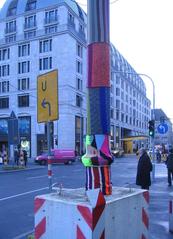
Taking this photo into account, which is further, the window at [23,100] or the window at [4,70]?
the window at [4,70]

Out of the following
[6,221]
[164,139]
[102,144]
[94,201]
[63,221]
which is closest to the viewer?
[94,201]

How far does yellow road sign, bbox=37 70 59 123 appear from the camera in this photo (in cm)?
686

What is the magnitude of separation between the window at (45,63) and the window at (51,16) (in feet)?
20.0

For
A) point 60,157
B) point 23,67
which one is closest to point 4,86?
point 23,67

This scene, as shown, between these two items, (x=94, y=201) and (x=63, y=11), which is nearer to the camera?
(x=94, y=201)

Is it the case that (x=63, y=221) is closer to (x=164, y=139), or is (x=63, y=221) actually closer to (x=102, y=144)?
(x=102, y=144)

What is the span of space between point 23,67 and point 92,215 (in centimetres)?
6480

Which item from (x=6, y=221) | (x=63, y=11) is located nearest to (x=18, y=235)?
(x=6, y=221)

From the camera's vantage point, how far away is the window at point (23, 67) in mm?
67250

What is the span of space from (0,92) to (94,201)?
67.5 m

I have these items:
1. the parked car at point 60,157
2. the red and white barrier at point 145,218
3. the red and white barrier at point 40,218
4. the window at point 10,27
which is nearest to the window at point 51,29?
the window at point 10,27

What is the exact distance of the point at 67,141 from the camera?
2446 inches

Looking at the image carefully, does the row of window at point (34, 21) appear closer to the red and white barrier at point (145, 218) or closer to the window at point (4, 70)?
the window at point (4, 70)

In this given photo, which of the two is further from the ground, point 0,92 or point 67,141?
point 0,92
